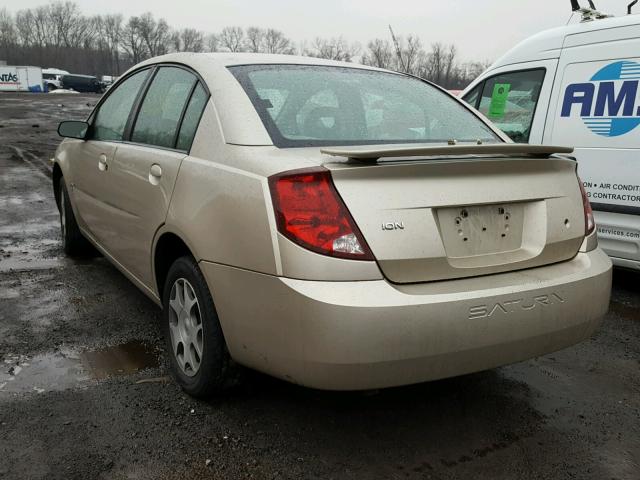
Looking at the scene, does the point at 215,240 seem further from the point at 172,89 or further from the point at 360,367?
the point at 172,89

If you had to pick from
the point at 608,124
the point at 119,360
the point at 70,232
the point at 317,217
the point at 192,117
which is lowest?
the point at 119,360

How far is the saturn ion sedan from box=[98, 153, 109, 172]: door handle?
68 cm

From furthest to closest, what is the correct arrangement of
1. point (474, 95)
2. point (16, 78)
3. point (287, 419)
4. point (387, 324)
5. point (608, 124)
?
point (16, 78), point (474, 95), point (608, 124), point (287, 419), point (387, 324)

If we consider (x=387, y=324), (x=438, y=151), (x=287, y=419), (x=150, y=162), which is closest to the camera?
(x=387, y=324)

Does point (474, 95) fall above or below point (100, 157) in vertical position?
above

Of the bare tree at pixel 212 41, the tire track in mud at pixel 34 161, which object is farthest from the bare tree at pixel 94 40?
the tire track in mud at pixel 34 161

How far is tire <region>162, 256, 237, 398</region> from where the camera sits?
2488 mm

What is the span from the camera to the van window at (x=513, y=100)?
16.3 ft

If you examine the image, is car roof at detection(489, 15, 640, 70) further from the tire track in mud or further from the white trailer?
the white trailer

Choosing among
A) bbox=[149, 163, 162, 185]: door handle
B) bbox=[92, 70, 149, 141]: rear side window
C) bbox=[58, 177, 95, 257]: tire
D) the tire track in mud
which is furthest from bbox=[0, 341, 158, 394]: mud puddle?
the tire track in mud

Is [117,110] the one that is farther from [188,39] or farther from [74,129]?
[188,39]

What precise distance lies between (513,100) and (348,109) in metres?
2.97

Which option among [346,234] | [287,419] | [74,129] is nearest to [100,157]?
[74,129]

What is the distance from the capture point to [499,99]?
542cm
